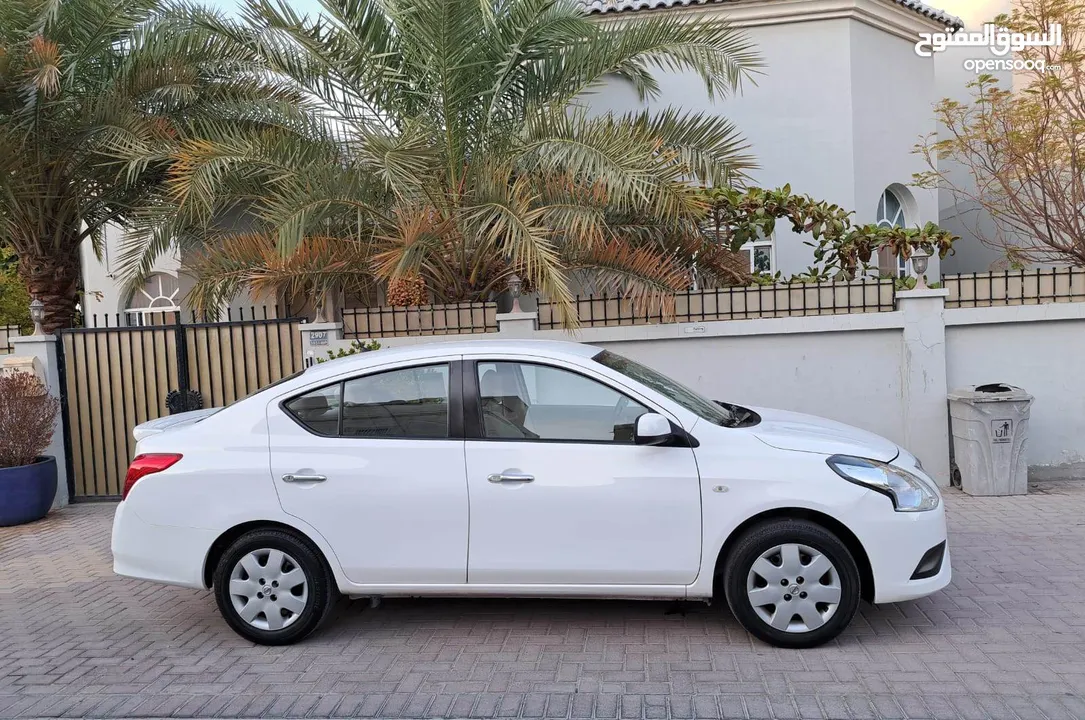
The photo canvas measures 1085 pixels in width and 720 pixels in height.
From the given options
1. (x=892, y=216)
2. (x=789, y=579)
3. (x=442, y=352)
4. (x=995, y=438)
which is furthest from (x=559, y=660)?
(x=892, y=216)

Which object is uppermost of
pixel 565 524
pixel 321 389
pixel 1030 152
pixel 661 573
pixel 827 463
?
pixel 1030 152

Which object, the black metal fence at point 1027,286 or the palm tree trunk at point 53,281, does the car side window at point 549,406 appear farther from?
the palm tree trunk at point 53,281

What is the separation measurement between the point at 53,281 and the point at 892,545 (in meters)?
9.30

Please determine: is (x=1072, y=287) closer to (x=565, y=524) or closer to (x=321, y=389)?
(x=565, y=524)

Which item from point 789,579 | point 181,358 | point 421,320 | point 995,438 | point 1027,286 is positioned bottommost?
point 789,579

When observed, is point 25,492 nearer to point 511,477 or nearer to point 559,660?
point 511,477

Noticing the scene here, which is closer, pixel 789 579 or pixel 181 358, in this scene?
pixel 789 579

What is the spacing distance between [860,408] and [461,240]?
4.24 m

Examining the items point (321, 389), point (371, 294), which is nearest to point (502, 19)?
point (371, 294)

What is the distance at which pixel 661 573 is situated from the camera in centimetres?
464

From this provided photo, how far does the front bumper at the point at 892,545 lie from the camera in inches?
177

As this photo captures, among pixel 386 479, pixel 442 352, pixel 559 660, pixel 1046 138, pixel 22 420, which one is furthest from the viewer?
pixel 1046 138

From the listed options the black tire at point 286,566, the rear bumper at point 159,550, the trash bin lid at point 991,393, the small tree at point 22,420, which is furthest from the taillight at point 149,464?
the trash bin lid at point 991,393

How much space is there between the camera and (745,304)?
855 cm
